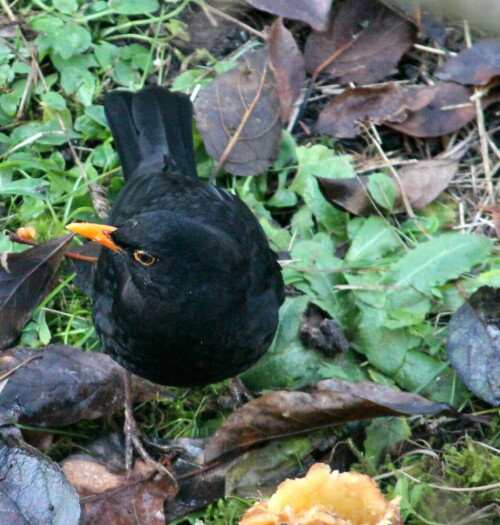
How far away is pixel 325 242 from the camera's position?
188 inches

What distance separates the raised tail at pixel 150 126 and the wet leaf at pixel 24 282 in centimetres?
64

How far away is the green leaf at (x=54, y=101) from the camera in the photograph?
16.5 ft

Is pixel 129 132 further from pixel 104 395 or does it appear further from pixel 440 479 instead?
pixel 440 479

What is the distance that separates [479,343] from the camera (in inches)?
163

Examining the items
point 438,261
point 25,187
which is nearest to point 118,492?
point 25,187

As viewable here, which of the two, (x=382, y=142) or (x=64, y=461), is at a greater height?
(x=382, y=142)

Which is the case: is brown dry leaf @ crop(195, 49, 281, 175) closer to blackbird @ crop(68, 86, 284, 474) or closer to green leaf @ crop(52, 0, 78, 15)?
blackbird @ crop(68, 86, 284, 474)

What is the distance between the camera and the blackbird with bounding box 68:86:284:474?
3328 millimetres

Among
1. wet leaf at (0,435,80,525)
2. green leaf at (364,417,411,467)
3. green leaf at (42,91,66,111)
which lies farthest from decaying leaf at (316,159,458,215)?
wet leaf at (0,435,80,525)

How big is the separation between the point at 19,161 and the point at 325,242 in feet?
6.20

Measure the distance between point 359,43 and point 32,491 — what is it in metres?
3.54

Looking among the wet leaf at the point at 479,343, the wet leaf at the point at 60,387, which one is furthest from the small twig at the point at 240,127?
the wet leaf at the point at 479,343

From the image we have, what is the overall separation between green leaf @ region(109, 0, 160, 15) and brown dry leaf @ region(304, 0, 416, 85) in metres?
1.07

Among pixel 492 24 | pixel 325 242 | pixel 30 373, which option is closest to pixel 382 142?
pixel 325 242
